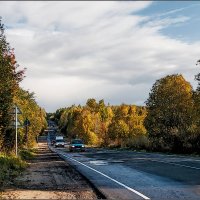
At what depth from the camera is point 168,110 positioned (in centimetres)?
5369

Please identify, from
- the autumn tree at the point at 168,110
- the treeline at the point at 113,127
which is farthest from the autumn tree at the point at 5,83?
the treeline at the point at 113,127

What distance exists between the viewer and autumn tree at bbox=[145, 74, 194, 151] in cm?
5203

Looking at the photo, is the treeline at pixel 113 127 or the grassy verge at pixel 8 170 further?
the treeline at pixel 113 127

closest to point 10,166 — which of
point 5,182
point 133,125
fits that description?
point 5,182

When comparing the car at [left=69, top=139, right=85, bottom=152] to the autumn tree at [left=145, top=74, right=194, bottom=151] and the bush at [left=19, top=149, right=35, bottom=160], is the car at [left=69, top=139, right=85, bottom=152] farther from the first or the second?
the bush at [left=19, top=149, right=35, bottom=160]

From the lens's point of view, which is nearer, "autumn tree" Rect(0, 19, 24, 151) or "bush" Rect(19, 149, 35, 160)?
"autumn tree" Rect(0, 19, 24, 151)

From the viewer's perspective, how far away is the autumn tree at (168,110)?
52031 millimetres

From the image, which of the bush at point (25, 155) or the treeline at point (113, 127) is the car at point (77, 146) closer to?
the treeline at point (113, 127)

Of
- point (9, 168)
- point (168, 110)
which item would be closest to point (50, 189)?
point (9, 168)

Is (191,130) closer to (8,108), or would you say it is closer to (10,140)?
(10,140)

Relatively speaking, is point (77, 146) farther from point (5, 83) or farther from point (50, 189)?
point (50, 189)

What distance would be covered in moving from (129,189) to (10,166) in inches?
422

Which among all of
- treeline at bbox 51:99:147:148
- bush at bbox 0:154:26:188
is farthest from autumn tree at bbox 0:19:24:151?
treeline at bbox 51:99:147:148

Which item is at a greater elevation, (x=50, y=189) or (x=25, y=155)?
(x=25, y=155)
